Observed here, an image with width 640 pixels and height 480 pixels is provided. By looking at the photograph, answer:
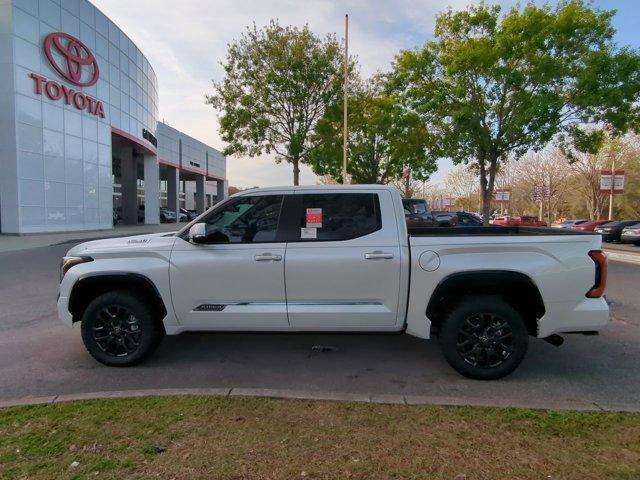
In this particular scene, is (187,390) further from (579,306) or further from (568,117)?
(568,117)

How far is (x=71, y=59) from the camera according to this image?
25500 mm

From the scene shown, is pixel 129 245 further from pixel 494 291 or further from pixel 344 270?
A: pixel 494 291

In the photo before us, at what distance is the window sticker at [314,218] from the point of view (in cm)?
454

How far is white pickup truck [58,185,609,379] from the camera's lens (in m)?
4.27

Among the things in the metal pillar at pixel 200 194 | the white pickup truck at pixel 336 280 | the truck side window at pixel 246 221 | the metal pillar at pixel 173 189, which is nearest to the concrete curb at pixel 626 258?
the white pickup truck at pixel 336 280

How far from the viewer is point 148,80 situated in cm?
3819

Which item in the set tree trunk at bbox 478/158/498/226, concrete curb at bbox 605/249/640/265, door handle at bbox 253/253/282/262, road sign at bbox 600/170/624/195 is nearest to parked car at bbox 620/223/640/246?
road sign at bbox 600/170/624/195

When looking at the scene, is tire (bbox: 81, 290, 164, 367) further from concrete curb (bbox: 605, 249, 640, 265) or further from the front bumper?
concrete curb (bbox: 605, 249, 640, 265)

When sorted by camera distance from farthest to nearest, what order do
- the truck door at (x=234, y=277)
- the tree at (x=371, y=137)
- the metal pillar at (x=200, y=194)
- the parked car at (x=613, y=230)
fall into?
the metal pillar at (x=200, y=194)
the parked car at (x=613, y=230)
the tree at (x=371, y=137)
the truck door at (x=234, y=277)

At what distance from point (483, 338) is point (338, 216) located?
182 centimetres

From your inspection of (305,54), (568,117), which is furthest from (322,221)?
(305,54)

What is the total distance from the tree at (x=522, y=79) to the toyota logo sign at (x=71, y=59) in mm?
18795

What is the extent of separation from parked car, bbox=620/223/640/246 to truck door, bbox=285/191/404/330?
23.8 m

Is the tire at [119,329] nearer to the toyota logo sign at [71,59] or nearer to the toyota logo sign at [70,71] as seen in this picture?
the toyota logo sign at [70,71]
